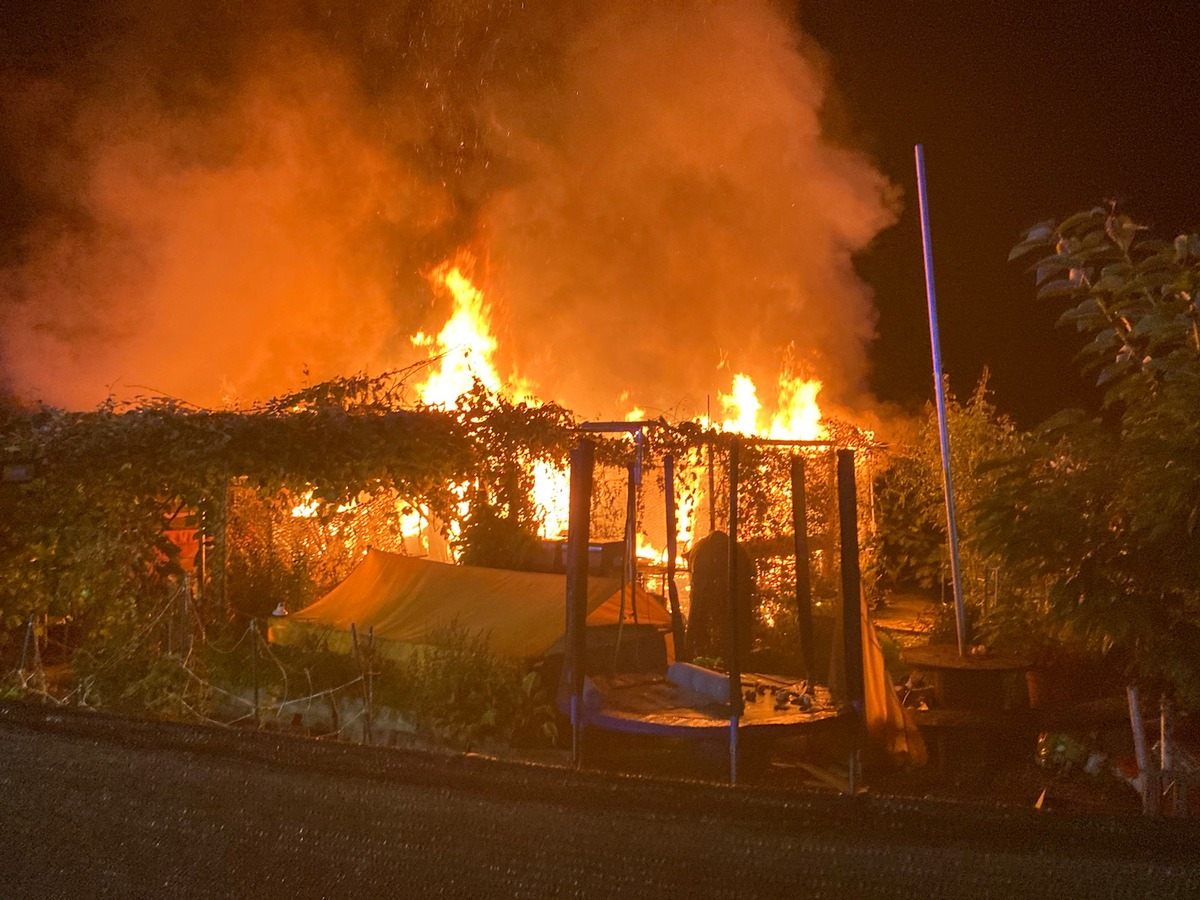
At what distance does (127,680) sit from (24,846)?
735cm

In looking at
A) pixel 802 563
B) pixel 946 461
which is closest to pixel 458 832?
pixel 802 563

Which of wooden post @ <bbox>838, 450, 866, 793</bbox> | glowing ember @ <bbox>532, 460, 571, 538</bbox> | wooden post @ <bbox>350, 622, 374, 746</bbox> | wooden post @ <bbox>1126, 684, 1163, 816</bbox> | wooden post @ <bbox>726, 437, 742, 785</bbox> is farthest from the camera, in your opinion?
glowing ember @ <bbox>532, 460, 571, 538</bbox>

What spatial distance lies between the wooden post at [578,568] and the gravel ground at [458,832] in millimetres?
3909

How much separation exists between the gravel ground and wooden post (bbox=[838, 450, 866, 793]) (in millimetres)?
4569

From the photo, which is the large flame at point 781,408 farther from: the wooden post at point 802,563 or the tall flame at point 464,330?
the wooden post at point 802,563

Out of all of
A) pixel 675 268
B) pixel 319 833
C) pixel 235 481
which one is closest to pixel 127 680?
pixel 235 481

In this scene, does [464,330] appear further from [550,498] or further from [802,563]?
[802,563]

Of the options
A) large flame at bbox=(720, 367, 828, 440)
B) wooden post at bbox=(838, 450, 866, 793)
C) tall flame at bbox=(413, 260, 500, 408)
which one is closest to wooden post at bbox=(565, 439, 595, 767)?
wooden post at bbox=(838, 450, 866, 793)

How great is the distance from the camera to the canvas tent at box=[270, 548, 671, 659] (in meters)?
8.70

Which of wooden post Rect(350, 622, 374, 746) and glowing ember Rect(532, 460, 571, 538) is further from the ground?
glowing ember Rect(532, 460, 571, 538)

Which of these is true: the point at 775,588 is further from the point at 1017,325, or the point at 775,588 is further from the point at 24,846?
the point at 1017,325

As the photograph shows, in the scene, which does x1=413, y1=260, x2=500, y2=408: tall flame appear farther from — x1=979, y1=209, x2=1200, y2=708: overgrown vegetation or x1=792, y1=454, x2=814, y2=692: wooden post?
x1=979, y1=209, x2=1200, y2=708: overgrown vegetation

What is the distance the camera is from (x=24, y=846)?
1.72 m

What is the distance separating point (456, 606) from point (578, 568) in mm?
4184
